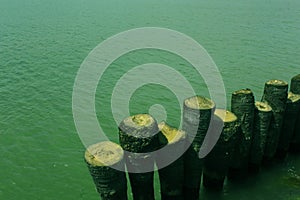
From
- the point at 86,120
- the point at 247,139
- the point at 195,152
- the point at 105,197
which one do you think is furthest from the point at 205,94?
the point at 105,197

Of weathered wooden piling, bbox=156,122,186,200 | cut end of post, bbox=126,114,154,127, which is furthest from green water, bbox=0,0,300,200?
cut end of post, bbox=126,114,154,127

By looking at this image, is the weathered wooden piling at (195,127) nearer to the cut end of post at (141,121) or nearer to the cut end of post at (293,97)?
the cut end of post at (141,121)

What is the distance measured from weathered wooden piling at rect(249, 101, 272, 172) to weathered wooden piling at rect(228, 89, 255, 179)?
0.88ft

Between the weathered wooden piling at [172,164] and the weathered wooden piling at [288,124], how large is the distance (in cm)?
447

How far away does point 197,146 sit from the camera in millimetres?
8148

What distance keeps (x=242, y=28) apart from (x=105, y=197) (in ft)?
85.8

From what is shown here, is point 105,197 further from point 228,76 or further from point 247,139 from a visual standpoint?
point 228,76

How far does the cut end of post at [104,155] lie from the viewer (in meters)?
6.54

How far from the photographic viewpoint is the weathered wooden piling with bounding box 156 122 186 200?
7.57 meters

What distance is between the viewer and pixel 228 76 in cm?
1916

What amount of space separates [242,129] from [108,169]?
4.57 m

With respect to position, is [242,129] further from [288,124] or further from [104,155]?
[104,155]

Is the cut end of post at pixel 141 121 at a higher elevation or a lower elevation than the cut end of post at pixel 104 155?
→ higher

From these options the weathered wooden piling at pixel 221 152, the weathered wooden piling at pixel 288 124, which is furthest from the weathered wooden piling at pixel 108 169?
the weathered wooden piling at pixel 288 124
